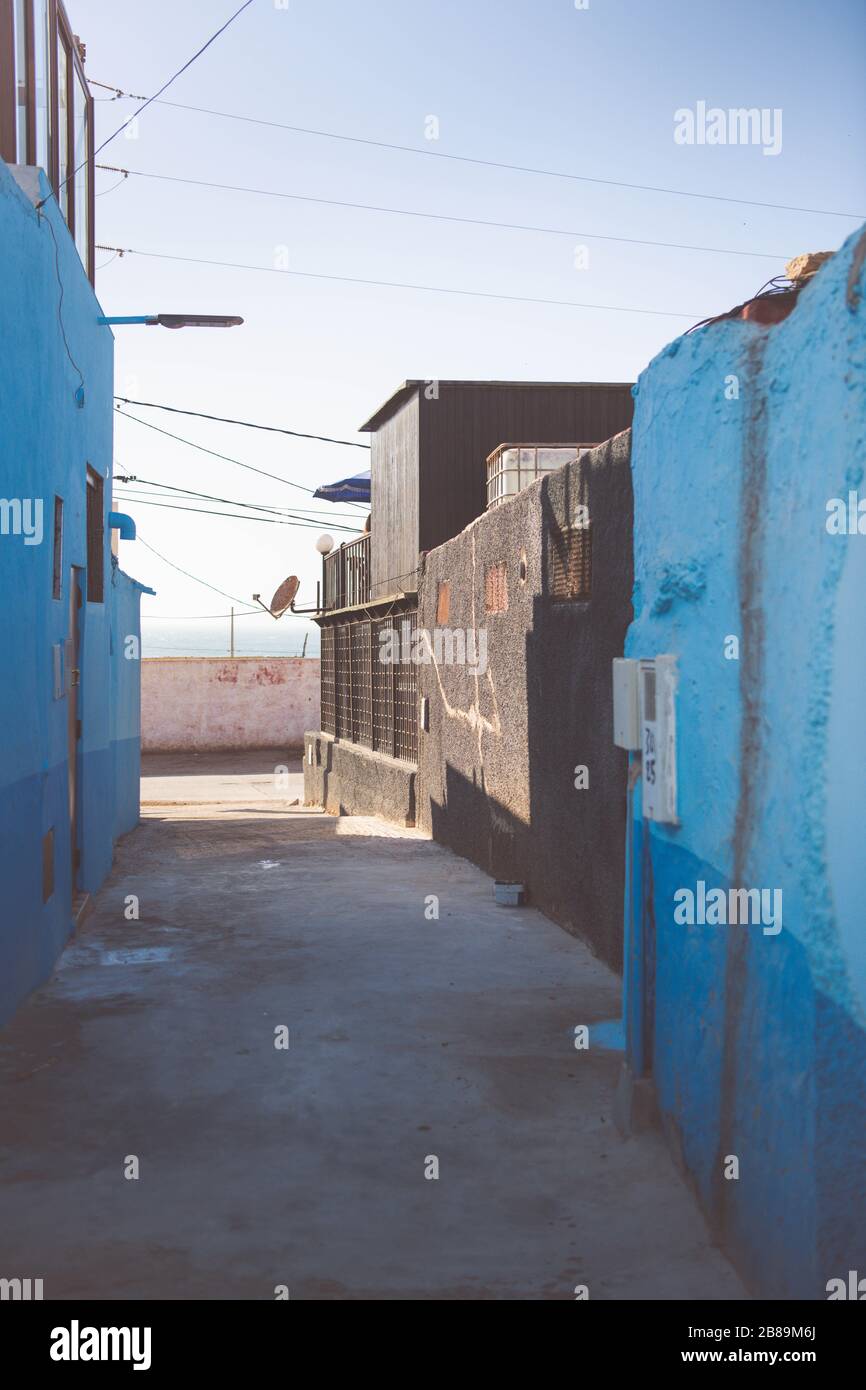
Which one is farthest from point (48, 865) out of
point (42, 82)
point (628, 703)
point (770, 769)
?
point (770, 769)

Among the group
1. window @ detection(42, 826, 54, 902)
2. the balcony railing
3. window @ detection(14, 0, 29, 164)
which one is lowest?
window @ detection(42, 826, 54, 902)

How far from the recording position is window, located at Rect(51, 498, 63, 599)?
7.32 metres

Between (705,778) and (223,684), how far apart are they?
26718mm

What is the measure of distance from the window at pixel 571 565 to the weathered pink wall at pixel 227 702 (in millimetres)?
21686

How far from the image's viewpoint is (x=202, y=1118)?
4.61 m

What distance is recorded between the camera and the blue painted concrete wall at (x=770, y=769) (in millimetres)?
2844

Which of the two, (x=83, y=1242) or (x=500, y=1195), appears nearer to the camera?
(x=83, y=1242)

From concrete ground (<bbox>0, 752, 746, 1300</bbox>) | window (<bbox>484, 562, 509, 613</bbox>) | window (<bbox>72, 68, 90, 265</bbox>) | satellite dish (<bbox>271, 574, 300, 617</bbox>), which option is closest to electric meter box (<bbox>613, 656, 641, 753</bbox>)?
concrete ground (<bbox>0, 752, 746, 1300</bbox>)

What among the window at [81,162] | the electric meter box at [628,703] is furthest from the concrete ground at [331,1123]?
the window at [81,162]

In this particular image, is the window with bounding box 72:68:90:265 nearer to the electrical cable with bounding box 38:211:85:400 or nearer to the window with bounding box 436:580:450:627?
the electrical cable with bounding box 38:211:85:400

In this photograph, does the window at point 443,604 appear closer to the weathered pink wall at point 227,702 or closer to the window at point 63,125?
the window at point 63,125

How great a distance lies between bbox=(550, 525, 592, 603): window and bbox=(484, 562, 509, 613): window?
1.37m
